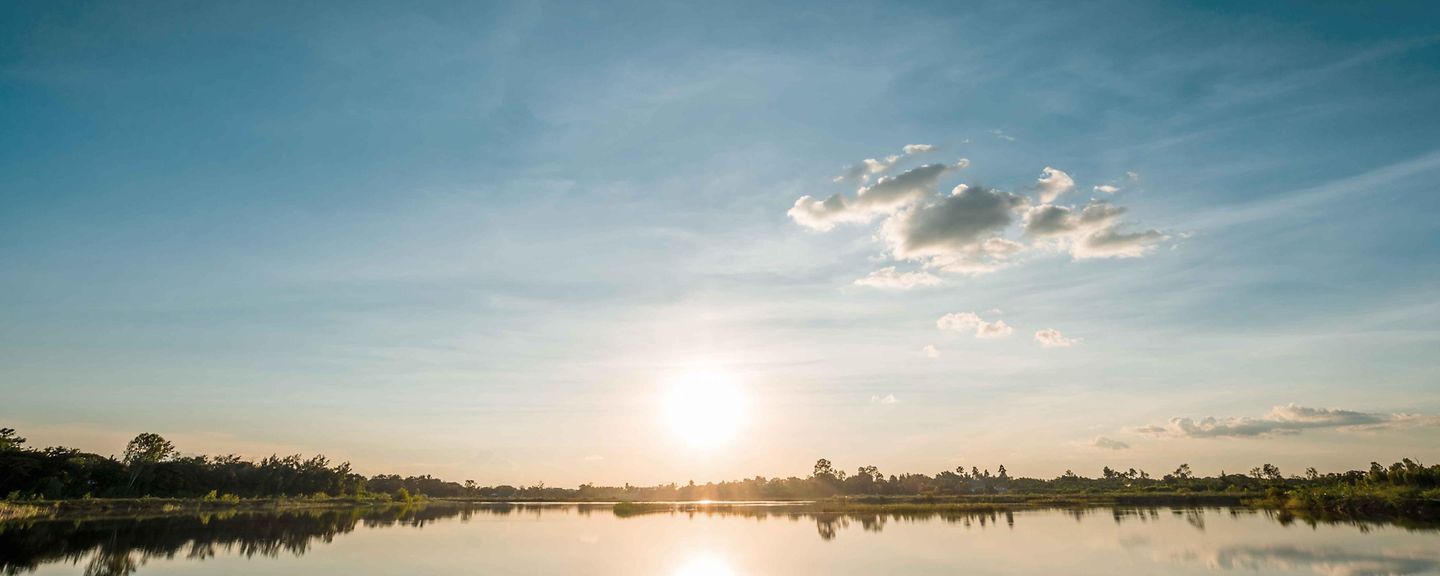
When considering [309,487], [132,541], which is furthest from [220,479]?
[132,541]

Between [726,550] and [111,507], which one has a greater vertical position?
[726,550]

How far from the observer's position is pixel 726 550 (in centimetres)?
3055

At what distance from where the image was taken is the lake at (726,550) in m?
23.2

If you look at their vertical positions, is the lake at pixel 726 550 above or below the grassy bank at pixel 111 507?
above

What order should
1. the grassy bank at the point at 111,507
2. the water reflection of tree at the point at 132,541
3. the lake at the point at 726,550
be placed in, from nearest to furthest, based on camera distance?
the lake at the point at 726,550, the water reflection of tree at the point at 132,541, the grassy bank at the point at 111,507

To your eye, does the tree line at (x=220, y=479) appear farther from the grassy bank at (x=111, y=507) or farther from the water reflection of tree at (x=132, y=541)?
the water reflection of tree at (x=132, y=541)

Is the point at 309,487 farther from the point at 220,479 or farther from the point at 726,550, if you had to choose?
the point at 726,550

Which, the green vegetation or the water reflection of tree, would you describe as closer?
the water reflection of tree

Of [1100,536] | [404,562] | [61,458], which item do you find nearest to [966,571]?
[1100,536]

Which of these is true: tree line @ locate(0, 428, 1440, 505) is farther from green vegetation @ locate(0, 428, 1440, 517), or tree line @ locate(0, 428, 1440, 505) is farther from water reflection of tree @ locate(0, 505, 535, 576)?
water reflection of tree @ locate(0, 505, 535, 576)

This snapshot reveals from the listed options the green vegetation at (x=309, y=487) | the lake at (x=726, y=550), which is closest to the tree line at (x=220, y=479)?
the green vegetation at (x=309, y=487)

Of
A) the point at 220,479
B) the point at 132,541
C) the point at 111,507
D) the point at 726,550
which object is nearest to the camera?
the point at 726,550

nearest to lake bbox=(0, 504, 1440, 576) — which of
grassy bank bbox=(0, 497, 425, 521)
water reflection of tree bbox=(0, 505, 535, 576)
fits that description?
water reflection of tree bbox=(0, 505, 535, 576)

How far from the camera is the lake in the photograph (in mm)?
23172
